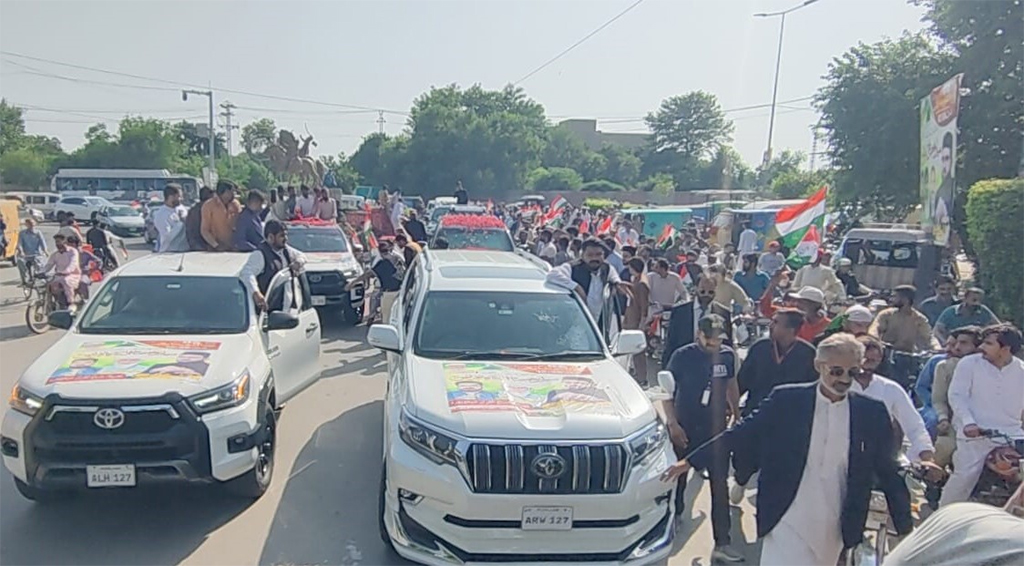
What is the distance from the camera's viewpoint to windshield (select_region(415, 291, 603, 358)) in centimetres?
617

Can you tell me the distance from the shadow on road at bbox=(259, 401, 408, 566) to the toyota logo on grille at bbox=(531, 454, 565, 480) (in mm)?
1265

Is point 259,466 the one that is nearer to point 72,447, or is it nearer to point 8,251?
point 72,447

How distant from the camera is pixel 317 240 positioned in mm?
15898

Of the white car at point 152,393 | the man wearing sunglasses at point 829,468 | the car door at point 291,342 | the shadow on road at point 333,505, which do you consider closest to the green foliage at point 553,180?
the car door at point 291,342

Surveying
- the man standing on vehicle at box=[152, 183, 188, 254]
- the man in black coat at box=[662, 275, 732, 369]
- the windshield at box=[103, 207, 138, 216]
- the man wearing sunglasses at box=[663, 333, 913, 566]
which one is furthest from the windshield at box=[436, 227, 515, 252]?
the windshield at box=[103, 207, 138, 216]

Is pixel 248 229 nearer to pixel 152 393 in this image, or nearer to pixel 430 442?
pixel 152 393

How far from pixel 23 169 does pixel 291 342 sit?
258ft

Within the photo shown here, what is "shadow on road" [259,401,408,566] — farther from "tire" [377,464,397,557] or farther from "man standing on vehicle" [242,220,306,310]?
"man standing on vehicle" [242,220,306,310]

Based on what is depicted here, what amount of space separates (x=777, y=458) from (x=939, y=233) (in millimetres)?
9584

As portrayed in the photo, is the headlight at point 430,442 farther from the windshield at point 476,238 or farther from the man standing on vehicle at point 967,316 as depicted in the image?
the windshield at point 476,238

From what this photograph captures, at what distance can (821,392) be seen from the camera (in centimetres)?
377

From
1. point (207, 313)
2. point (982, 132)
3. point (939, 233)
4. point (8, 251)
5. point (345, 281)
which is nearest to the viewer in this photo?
point (207, 313)

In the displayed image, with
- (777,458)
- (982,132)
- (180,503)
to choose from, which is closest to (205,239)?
(180,503)

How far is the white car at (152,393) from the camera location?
527 cm
